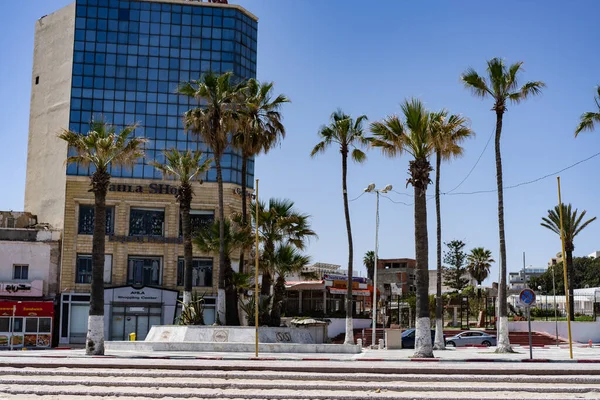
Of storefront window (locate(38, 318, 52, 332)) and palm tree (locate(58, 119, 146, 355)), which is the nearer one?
palm tree (locate(58, 119, 146, 355))

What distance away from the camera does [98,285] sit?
104 feet

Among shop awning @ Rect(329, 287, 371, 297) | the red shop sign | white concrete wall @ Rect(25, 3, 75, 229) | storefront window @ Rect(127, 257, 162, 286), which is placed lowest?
the red shop sign

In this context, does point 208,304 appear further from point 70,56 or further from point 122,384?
point 122,384

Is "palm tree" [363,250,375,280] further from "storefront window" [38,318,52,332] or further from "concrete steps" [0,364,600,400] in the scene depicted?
"concrete steps" [0,364,600,400]

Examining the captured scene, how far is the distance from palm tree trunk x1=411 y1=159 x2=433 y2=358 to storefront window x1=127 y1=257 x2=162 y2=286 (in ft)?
112

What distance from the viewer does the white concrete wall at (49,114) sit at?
6253 cm

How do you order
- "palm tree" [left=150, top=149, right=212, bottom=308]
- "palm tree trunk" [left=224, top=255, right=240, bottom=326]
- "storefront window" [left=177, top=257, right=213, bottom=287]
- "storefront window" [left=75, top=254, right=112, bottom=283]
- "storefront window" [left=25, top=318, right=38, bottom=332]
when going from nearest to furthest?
"palm tree trunk" [left=224, top=255, right=240, bottom=326] → "palm tree" [left=150, top=149, right=212, bottom=308] → "storefront window" [left=25, top=318, right=38, bottom=332] → "storefront window" [left=75, top=254, right=112, bottom=283] → "storefront window" [left=177, top=257, right=213, bottom=287]

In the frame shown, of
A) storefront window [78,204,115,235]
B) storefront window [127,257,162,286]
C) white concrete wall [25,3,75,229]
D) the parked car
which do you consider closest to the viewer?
the parked car

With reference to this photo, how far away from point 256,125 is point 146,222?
20.6 meters

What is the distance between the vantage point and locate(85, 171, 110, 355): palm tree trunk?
103ft

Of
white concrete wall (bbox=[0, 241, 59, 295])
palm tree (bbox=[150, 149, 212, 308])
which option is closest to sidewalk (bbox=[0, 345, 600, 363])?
palm tree (bbox=[150, 149, 212, 308])

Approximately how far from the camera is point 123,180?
61.6 m

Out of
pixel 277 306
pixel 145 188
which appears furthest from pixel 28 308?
pixel 277 306

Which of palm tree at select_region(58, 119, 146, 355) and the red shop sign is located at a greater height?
palm tree at select_region(58, 119, 146, 355)
